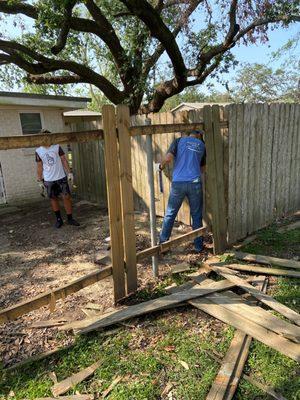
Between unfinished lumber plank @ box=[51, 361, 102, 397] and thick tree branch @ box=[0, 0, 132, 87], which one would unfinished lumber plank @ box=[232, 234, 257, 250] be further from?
thick tree branch @ box=[0, 0, 132, 87]

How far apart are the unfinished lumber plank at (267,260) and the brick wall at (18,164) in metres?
7.13

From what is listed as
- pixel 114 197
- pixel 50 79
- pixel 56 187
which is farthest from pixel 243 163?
Result: pixel 50 79

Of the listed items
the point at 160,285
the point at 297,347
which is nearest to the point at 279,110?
the point at 160,285

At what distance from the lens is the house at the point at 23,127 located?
9.07m

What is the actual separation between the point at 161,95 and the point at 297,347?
30.9ft

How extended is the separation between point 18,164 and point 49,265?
5.47m

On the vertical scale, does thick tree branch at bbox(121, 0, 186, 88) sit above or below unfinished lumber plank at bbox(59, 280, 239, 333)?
above

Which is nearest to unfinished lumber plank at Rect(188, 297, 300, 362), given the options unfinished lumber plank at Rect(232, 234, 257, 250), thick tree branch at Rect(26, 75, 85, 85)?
unfinished lumber plank at Rect(232, 234, 257, 250)

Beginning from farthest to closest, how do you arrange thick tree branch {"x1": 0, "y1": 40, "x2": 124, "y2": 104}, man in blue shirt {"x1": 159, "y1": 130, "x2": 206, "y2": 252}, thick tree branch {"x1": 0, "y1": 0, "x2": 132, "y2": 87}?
1. thick tree branch {"x1": 0, "y1": 40, "x2": 124, "y2": 104}
2. thick tree branch {"x1": 0, "y1": 0, "x2": 132, "y2": 87}
3. man in blue shirt {"x1": 159, "y1": 130, "x2": 206, "y2": 252}

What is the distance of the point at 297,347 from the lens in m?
2.73

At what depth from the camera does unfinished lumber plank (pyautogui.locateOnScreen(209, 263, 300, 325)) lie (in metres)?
3.15

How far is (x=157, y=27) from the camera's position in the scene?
8469 millimetres

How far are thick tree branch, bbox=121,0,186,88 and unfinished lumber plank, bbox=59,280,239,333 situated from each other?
7.32 m

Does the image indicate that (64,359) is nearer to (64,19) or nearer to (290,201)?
(290,201)
